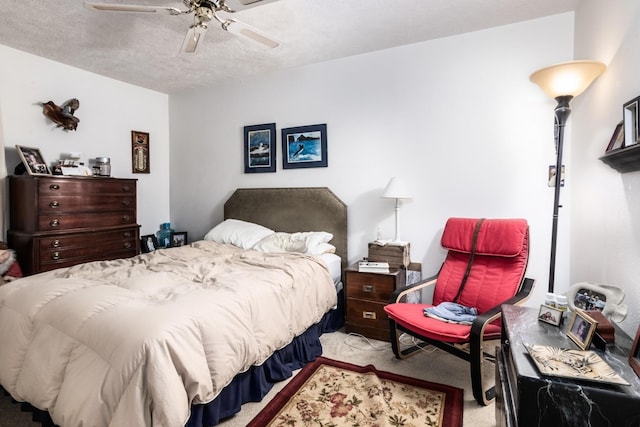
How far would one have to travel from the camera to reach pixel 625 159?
156 centimetres

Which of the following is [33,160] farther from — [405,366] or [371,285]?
[405,366]

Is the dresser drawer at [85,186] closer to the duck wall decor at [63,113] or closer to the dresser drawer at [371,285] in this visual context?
the duck wall decor at [63,113]

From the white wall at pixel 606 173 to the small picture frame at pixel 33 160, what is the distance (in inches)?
172

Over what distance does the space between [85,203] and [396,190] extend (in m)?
3.02

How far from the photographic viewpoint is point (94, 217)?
11.1 feet

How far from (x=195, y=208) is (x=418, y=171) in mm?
2919

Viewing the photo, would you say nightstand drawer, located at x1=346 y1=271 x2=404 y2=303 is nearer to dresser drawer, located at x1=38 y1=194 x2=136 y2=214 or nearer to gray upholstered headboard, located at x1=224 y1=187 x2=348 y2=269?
gray upholstered headboard, located at x1=224 y1=187 x2=348 y2=269

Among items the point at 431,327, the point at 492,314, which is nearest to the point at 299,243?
the point at 431,327

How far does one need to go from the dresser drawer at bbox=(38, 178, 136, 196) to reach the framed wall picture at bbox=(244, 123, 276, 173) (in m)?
1.32

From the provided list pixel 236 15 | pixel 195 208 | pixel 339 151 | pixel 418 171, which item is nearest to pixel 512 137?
pixel 418 171

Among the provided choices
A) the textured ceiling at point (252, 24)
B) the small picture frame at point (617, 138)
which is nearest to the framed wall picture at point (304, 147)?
the textured ceiling at point (252, 24)

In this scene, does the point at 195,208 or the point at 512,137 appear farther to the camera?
the point at 195,208

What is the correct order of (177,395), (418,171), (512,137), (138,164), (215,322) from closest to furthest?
(177,395)
(215,322)
(512,137)
(418,171)
(138,164)

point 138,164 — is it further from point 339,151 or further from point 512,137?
point 512,137
